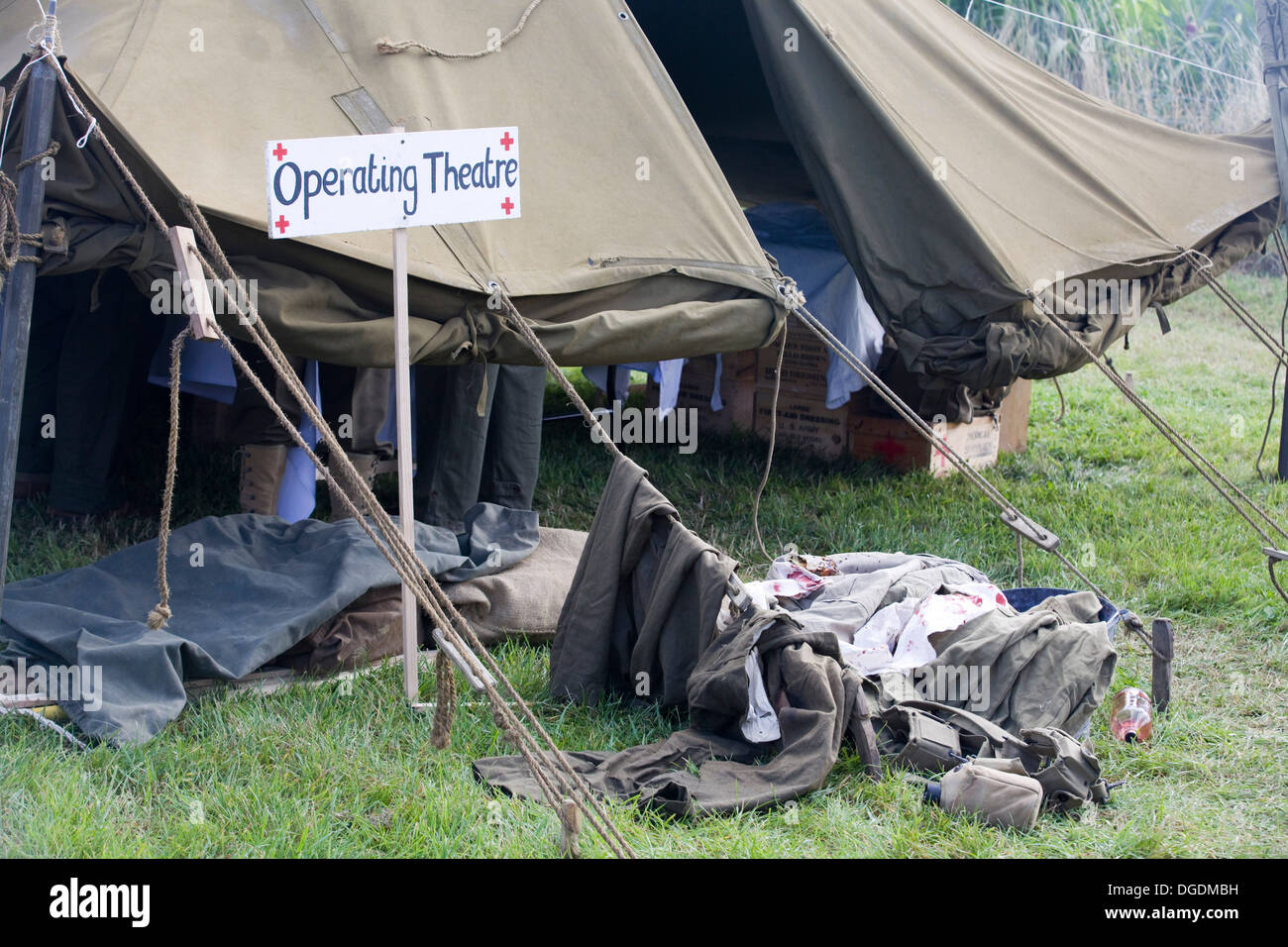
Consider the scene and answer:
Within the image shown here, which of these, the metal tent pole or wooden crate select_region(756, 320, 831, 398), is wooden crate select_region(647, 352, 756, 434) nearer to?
wooden crate select_region(756, 320, 831, 398)

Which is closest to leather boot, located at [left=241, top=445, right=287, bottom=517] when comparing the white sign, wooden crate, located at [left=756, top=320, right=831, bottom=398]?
the white sign

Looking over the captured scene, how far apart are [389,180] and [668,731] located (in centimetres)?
139

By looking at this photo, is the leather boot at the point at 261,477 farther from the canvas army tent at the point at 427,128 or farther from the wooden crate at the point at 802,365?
the wooden crate at the point at 802,365

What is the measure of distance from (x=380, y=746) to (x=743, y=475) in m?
2.86

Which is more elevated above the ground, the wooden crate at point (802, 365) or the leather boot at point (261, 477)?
the wooden crate at point (802, 365)

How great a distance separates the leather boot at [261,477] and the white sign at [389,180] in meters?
1.51

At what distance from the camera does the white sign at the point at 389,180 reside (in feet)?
8.21

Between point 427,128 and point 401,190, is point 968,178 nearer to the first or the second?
point 427,128

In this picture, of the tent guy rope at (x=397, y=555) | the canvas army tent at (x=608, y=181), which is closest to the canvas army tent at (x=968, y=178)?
the canvas army tent at (x=608, y=181)

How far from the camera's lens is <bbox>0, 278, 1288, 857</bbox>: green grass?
2.18m

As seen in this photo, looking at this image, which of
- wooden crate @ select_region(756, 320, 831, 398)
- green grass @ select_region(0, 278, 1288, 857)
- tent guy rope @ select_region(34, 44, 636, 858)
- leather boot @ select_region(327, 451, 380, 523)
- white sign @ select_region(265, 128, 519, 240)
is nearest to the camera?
tent guy rope @ select_region(34, 44, 636, 858)

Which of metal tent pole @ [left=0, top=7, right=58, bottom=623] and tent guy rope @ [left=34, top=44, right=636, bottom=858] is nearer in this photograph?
tent guy rope @ [left=34, top=44, right=636, bottom=858]

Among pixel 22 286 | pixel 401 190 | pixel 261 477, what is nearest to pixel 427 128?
pixel 401 190

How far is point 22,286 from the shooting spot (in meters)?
2.42
